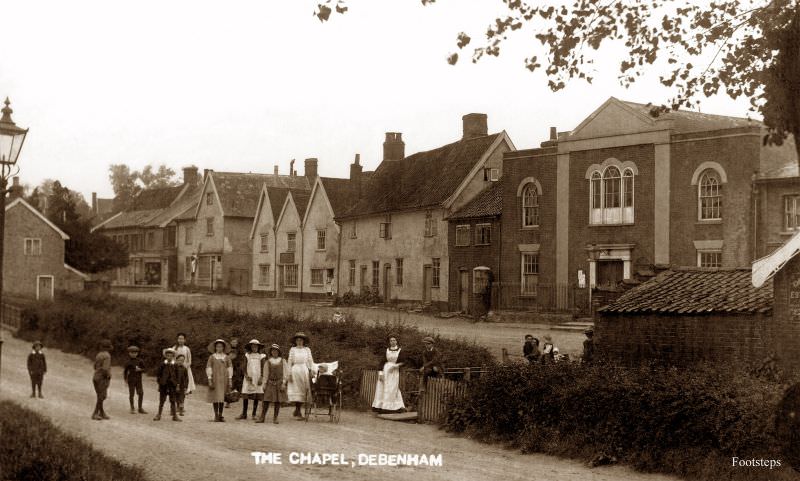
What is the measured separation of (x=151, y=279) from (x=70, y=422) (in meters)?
60.7

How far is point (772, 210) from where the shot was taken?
107 ft

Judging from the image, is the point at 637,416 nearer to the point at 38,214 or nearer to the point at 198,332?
the point at 198,332

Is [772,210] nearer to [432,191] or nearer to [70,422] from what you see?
[432,191]

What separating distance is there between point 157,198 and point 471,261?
4851cm

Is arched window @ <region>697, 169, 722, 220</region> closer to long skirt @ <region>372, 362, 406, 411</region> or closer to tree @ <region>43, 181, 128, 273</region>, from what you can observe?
long skirt @ <region>372, 362, 406, 411</region>

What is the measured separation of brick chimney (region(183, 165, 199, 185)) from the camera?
3231 inches

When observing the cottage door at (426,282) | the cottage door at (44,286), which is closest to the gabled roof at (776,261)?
the cottage door at (426,282)

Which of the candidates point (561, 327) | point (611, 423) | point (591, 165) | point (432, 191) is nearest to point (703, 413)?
point (611, 423)

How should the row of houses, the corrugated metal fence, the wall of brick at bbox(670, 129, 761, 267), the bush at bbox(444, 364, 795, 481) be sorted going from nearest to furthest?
1. the bush at bbox(444, 364, 795, 481)
2. the corrugated metal fence
3. the wall of brick at bbox(670, 129, 761, 267)
4. the row of houses

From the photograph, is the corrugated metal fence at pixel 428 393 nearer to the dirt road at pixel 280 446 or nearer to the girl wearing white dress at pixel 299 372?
the dirt road at pixel 280 446

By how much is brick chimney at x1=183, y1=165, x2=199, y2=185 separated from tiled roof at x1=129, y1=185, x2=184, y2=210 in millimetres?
789

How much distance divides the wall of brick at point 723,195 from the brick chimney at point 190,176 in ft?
180

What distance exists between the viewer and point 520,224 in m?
40.0

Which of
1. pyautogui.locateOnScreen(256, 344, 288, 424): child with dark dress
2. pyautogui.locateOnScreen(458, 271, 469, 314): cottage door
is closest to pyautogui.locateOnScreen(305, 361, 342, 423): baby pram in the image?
pyautogui.locateOnScreen(256, 344, 288, 424): child with dark dress
